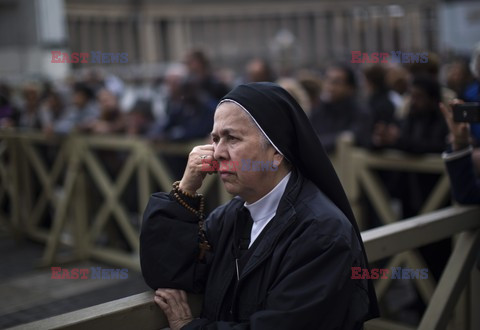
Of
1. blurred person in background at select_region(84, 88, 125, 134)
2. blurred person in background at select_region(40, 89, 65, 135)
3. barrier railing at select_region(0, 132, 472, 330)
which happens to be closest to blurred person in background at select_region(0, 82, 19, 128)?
barrier railing at select_region(0, 132, 472, 330)

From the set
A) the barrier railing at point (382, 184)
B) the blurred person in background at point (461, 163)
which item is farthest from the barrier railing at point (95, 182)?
the blurred person in background at point (461, 163)

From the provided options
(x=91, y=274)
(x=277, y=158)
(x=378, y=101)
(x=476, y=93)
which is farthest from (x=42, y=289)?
(x=277, y=158)

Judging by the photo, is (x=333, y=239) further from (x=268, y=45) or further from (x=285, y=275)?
(x=268, y=45)

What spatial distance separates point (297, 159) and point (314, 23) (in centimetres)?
5730

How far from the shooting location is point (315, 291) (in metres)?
2.08

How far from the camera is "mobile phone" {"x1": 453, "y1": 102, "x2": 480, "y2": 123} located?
2.99 meters

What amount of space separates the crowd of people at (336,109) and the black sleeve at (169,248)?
1.65 metres

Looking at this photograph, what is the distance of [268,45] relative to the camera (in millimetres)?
56219

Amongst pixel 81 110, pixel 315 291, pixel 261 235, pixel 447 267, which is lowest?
pixel 447 267

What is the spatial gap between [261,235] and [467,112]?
4.18 ft

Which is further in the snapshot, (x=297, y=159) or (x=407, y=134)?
(x=407, y=134)

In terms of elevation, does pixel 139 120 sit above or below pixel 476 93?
below

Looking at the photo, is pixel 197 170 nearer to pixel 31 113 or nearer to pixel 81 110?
pixel 81 110

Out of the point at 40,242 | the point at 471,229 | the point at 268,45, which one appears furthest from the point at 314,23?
the point at 471,229
